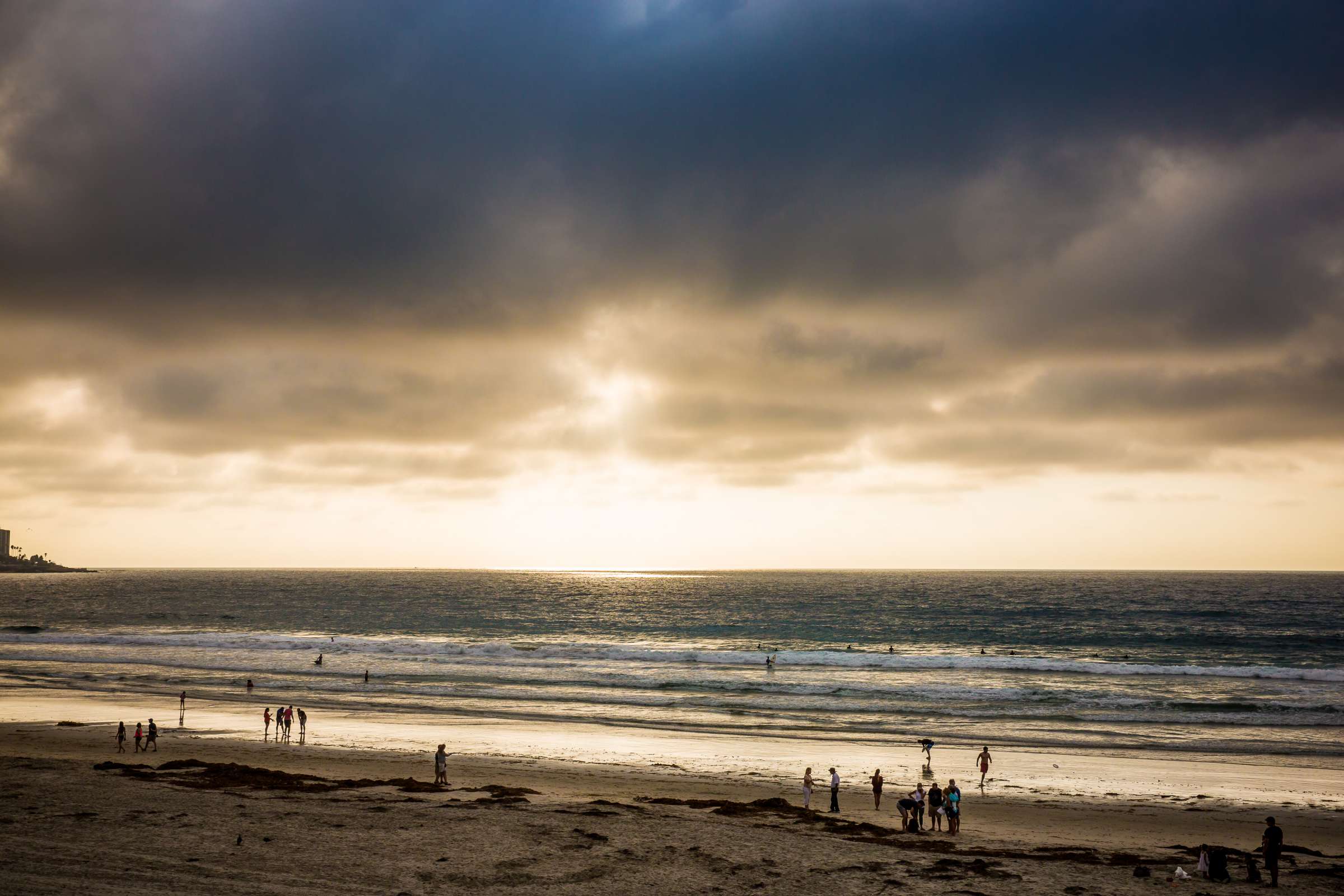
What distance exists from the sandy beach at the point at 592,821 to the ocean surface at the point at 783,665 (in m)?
7.97

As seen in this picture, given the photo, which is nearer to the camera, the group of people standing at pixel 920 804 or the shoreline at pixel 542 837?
the shoreline at pixel 542 837

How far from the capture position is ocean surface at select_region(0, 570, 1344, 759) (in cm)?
4394

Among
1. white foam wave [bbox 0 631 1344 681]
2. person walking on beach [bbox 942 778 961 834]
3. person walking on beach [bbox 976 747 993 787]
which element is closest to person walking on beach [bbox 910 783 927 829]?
person walking on beach [bbox 942 778 961 834]

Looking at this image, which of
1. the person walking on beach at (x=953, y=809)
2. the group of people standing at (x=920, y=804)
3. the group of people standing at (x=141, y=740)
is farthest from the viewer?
the group of people standing at (x=141, y=740)

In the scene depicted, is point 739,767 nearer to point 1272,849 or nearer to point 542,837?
point 542,837

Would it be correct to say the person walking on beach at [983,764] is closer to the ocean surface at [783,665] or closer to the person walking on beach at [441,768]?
the ocean surface at [783,665]

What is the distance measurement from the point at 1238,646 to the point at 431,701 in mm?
70821

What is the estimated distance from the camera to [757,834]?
2288 centimetres

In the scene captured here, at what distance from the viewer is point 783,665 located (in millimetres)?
66438

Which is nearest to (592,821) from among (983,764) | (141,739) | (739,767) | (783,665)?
(739,767)

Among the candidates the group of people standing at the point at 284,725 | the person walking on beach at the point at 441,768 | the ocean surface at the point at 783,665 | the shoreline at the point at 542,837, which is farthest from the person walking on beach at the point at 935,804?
the group of people standing at the point at 284,725

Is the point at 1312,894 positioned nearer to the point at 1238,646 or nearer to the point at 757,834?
the point at 757,834

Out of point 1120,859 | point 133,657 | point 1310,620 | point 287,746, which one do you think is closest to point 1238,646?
point 1310,620

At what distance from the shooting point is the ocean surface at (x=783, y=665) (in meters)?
43.9
